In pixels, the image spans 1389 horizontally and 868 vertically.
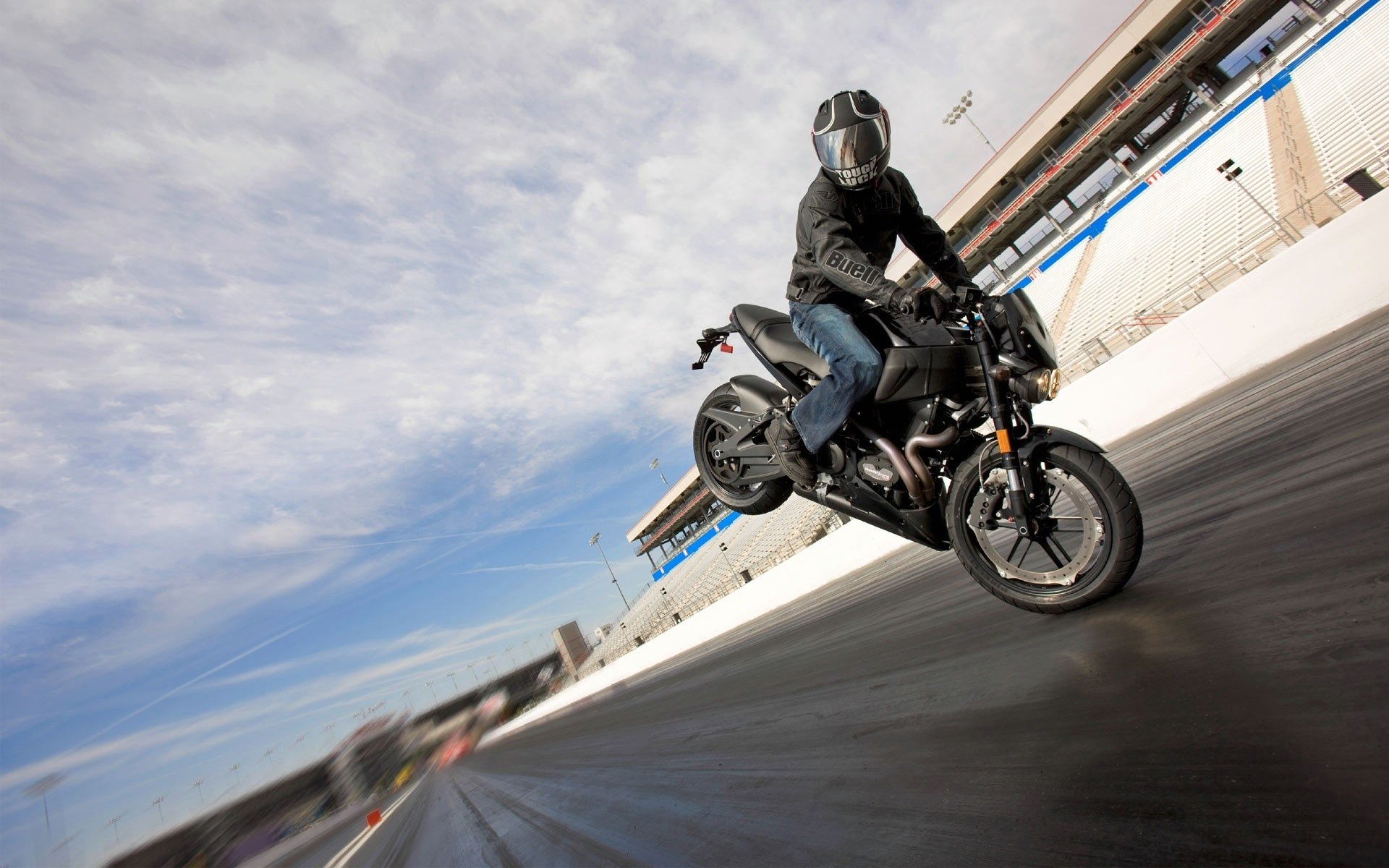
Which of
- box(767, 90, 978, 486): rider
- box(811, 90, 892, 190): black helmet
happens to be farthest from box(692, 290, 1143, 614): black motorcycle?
box(811, 90, 892, 190): black helmet

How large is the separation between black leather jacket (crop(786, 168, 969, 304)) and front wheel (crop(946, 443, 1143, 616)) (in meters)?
0.84

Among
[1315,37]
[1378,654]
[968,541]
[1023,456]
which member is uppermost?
[1315,37]

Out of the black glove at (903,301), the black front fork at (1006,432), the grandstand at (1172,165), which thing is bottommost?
the black front fork at (1006,432)

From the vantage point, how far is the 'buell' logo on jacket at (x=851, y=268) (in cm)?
265

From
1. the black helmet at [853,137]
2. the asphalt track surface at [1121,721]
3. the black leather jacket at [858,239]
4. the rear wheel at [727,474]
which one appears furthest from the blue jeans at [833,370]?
the asphalt track surface at [1121,721]

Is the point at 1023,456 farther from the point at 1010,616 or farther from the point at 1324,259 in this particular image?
the point at 1324,259

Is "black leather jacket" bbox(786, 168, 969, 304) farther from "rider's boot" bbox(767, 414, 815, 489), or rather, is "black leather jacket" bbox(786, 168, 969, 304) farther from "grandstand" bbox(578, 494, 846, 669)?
"grandstand" bbox(578, 494, 846, 669)

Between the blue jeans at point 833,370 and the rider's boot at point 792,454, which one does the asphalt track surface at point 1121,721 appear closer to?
the rider's boot at point 792,454

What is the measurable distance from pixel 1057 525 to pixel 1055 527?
0.10 ft

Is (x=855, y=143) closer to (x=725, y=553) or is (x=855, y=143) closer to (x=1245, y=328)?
(x=1245, y=328)

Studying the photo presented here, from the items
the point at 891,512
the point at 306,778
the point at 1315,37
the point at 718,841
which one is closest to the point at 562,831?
the point at 718,841

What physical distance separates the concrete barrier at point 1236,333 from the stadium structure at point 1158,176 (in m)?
2.23

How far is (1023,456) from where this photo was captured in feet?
7.36

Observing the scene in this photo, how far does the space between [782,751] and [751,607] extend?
35.2 ft
